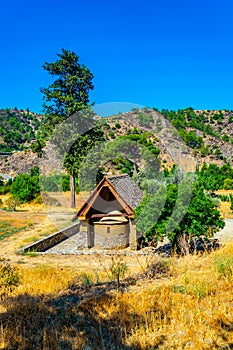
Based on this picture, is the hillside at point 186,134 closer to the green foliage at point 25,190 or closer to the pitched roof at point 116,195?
the green foliage at point 25,190

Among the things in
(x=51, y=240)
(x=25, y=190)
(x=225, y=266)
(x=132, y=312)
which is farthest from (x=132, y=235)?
(x=25, y=190)

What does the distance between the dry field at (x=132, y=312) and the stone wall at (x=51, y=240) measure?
811 centimetres

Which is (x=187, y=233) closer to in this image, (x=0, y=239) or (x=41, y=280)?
(x=41, y=280)

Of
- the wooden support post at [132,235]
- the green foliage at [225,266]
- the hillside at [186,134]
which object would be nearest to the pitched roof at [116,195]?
the wooden support post at [132,235]

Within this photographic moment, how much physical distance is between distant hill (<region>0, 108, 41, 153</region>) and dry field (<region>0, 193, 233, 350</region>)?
101776 mm

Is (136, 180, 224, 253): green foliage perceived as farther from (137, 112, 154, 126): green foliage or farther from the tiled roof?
(137, 112, 154, 126): green foliage

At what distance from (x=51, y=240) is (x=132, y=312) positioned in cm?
1357

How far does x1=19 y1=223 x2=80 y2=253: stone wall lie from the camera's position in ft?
53.8

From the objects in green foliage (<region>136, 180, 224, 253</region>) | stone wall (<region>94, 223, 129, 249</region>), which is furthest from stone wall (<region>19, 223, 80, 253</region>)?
green foliage (<region>136, 180, 224, 253</region>)

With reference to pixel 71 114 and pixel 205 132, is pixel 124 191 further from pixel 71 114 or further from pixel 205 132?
pixel 205 132

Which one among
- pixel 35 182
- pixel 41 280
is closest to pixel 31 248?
pixel 41 280

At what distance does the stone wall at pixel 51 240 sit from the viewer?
1640cm

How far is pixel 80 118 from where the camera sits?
3020 cm

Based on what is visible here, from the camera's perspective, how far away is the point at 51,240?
1848 cm
